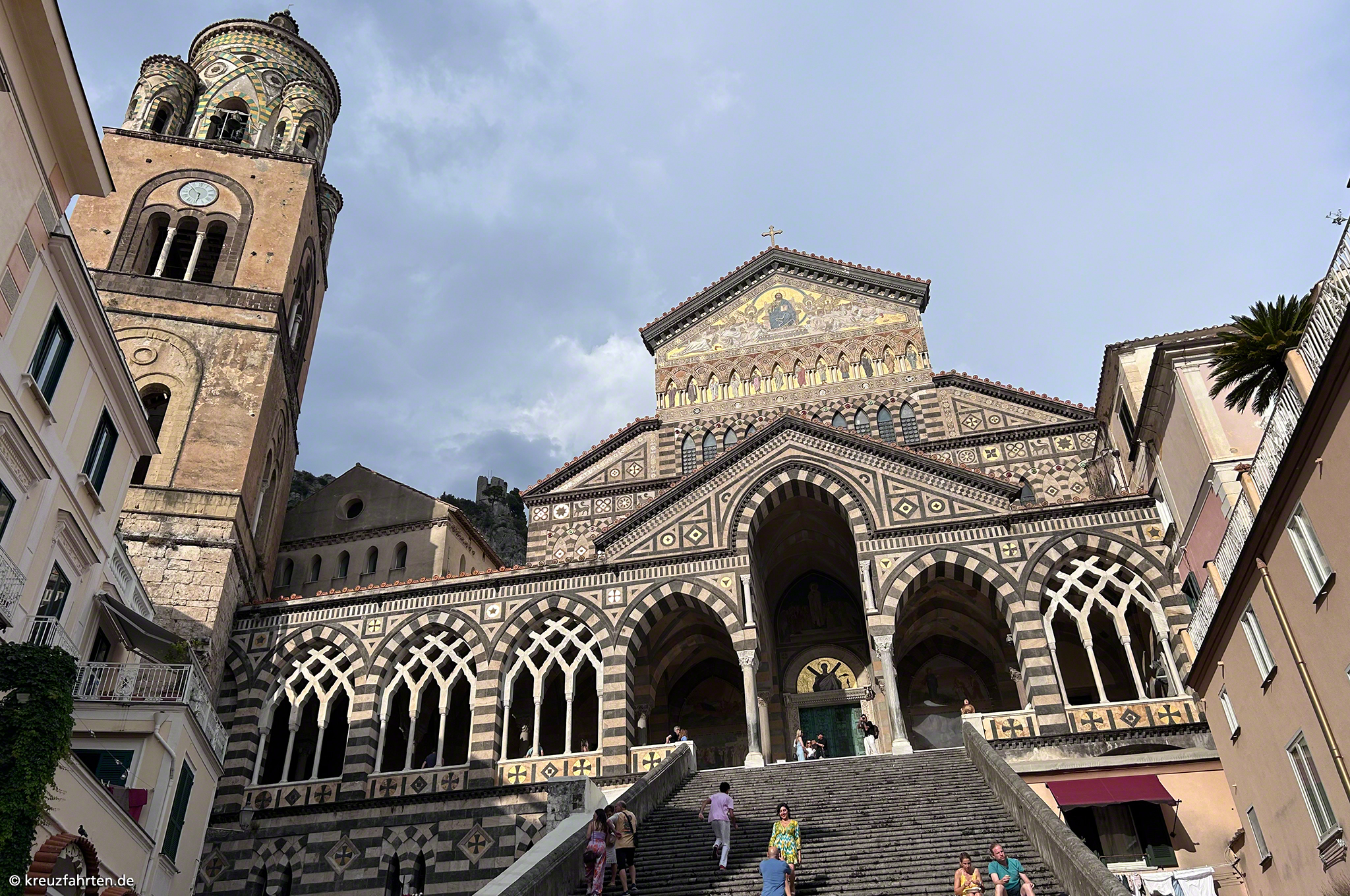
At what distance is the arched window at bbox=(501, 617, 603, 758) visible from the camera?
78.6ft

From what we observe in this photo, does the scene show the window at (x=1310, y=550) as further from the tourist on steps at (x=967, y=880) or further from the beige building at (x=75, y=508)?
the beige building at (x=75, y=508)

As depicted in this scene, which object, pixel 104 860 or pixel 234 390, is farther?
pixel 234 390

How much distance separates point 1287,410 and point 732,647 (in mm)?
15876

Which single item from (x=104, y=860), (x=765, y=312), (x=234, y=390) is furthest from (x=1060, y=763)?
(x=234, y=390)

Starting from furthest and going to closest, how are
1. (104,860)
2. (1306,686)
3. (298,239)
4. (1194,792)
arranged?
(298,239) → (1194,792) → (104,860) → (1306,686)

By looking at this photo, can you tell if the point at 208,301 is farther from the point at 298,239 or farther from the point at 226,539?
the point at 226,539

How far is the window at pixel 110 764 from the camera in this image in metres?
16.1

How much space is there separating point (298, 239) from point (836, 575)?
1992 cm

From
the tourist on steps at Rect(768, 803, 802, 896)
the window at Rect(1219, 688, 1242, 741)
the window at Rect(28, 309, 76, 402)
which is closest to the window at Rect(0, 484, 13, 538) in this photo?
the window at Rect(28, 309, 76, 402)

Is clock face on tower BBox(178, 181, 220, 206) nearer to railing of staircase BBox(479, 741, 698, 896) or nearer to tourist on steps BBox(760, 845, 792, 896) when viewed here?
railing of staircase BBox(479, 741, 698, 896)

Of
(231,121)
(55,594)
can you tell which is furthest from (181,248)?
(55,594)

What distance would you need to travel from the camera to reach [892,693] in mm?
22078

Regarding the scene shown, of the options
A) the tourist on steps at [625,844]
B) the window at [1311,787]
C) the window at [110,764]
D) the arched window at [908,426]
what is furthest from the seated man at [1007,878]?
the arched window at [908,426]

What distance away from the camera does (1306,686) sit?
1373 cm
